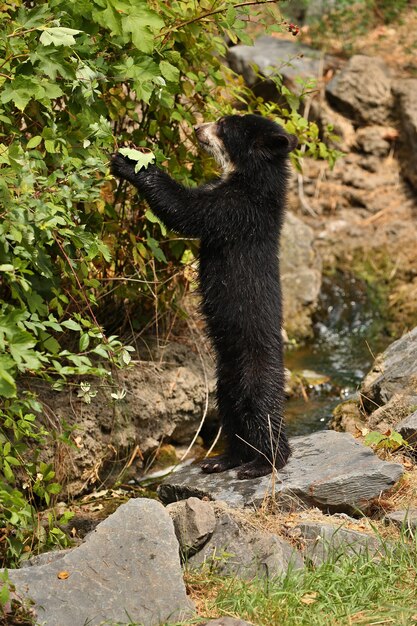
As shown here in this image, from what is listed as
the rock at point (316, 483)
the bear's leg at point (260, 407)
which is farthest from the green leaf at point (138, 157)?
the rock at point (316, 483)

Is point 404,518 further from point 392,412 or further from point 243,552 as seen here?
point 392,412

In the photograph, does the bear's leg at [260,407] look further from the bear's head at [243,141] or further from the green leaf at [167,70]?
the green leaf at [167,70]

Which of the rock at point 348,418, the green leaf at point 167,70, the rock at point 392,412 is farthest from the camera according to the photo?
the rock at point 348,418

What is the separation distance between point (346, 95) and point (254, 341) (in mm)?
7907

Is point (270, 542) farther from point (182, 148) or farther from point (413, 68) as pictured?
point (413, 68)

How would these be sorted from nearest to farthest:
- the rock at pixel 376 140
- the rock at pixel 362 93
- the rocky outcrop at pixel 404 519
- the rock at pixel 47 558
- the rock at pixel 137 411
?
the rock at pixel 47 558 → the rocky outcrop at pixel 404 519 → the rock at pixel 137 411 → the rock at pixel 376 140 → the rock at pixel 362 93

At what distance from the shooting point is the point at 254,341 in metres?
5.64

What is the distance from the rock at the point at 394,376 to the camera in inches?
259

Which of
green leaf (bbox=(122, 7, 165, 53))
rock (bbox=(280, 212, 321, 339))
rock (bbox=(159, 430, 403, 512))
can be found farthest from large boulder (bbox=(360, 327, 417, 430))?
rock (bbox=(280, 212, 321, 339))

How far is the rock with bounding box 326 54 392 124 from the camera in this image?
1276cm

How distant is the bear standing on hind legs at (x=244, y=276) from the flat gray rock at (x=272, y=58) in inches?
284

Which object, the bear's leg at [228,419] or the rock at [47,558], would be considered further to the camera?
the bear's leg at [228,419]

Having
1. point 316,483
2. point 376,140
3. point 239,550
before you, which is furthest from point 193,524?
point 376,140

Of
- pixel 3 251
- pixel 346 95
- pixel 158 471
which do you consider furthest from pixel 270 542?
pixel 346 95
